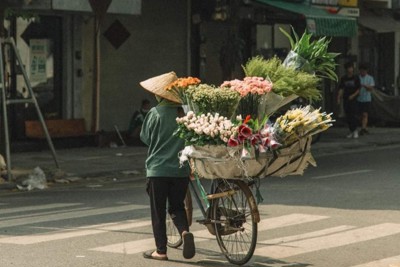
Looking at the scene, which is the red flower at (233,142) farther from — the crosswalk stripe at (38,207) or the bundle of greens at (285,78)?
the crosswalk stripe at (38,207)

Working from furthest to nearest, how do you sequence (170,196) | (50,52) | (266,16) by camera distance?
(266,16)
(50,52)
(170,196)

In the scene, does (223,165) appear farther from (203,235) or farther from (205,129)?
(203,235)

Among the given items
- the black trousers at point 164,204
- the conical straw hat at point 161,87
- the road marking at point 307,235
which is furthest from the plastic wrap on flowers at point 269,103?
the road marking at point 307,235

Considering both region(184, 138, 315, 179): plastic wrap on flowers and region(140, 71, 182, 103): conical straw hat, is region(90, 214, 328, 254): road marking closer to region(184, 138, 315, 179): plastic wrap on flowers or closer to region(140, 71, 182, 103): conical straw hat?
region(184, 138, 315, 179): plastic wrap on flowers

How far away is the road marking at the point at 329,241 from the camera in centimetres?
1048

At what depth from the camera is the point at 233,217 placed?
9906 mm

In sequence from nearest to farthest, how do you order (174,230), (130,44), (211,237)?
(174,230) < (211,237) < (130,44)

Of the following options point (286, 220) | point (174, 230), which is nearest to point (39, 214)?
point (286, 220)

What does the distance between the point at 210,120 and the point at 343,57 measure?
960 inches

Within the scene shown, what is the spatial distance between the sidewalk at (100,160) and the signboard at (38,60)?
5.27 feet

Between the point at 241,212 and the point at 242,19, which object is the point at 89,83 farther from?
the point at 241,212

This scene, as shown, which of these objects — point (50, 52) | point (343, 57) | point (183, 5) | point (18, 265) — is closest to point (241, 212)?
point (18, 265)

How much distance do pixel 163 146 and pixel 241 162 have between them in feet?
2.89

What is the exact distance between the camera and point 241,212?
32.3 ft
